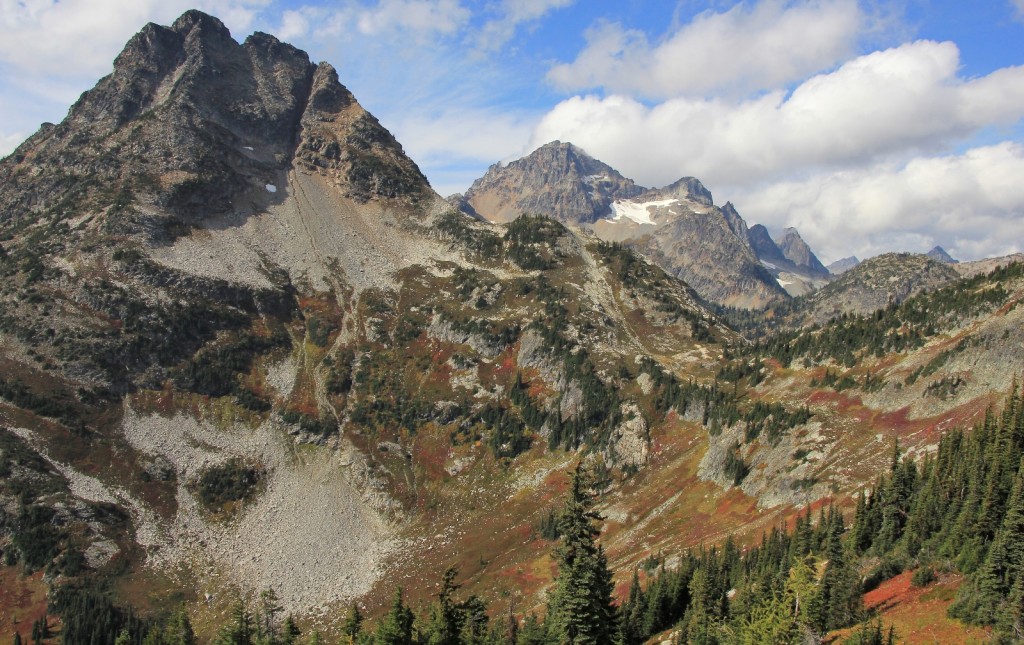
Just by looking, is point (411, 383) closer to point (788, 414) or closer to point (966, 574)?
point (788, 414)

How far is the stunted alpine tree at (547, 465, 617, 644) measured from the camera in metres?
36.9

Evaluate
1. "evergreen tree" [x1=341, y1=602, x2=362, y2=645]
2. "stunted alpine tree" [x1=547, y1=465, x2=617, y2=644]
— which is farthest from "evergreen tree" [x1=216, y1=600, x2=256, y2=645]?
"stunted alpine tree" [x1=547, y1=465, x2=617, y2=644]

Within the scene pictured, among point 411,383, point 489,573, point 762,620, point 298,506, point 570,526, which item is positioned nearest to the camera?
point 570,526

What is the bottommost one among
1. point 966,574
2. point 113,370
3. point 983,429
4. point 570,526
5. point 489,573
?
point 489,573

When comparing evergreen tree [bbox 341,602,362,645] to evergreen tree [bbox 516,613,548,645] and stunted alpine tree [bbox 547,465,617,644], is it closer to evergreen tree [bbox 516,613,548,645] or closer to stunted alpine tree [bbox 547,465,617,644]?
evergreen tree [bbox 516,613,548,645]

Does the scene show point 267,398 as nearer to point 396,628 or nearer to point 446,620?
point 396,628

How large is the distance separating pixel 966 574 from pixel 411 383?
→ 444ft

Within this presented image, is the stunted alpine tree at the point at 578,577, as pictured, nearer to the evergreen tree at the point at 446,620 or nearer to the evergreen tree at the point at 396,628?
the evergreen tree at the point at 446,620

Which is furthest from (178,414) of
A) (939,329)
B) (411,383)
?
(939,329)

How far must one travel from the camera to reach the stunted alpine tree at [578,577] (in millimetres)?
36906

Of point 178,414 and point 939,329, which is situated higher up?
point 178,414

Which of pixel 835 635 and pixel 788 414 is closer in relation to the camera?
pixel 835 635

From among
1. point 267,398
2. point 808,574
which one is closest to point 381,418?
point 267,398

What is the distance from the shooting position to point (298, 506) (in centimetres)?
13225
